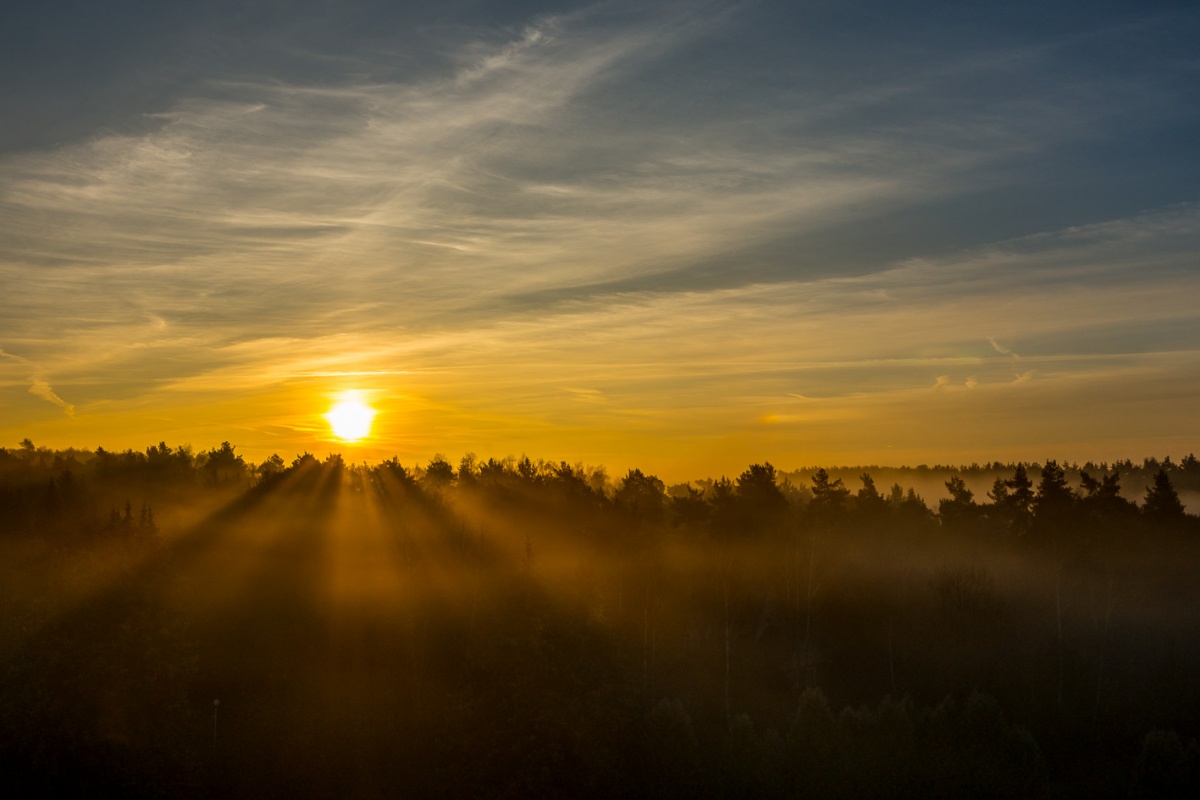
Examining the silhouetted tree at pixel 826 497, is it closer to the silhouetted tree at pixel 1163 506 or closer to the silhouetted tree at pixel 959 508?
the silhouetted tree at pixel 959 508

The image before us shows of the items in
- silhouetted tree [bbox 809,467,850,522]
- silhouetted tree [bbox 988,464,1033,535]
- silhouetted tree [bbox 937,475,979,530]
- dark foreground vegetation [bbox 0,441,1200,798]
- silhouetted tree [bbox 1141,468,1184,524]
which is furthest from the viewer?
silhouetted tree [bbox 937,475,979,530]

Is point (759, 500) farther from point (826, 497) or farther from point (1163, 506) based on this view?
point (1163, 506)

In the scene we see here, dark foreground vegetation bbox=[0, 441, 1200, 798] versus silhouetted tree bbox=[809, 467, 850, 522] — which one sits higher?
silhouetted tree bbox=[809, 467, 850, 522]

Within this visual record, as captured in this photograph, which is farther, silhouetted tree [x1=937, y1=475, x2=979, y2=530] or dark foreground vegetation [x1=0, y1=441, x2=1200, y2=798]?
silhouetted tree [x1=937, y1=475, x2=979, y2=530]

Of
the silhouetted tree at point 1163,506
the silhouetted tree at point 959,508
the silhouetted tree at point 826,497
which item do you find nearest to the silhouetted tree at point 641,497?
the silhouetted tree at point 826,497

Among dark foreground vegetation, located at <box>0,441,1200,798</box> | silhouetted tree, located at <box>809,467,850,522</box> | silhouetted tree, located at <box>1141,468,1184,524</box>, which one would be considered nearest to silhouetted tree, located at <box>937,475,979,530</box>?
dark foreground vegetation, located at <box>0,441,1200,798</box>

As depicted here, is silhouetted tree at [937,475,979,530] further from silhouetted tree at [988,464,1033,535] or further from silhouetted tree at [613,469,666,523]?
silhouetted tree at [613,469,666,523]

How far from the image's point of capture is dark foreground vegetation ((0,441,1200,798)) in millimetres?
75188

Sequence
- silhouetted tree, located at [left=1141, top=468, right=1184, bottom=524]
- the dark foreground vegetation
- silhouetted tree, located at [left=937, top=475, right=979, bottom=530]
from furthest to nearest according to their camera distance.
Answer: silhouetted tree, located at [left=937, top=475, right=979, bottom=530], silhouetted tree, located at [left=1141, top=468, right=1184, bottom=524], the dark foreground vegetation

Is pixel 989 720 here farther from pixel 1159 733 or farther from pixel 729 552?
pixel 729 552

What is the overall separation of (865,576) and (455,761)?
4992 centimetres

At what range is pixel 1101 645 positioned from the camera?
96125 mm

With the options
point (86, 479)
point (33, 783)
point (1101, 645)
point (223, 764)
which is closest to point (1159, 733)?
point (1101, 645)

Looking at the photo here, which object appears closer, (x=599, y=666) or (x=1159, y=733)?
(x=1159, y=733)
